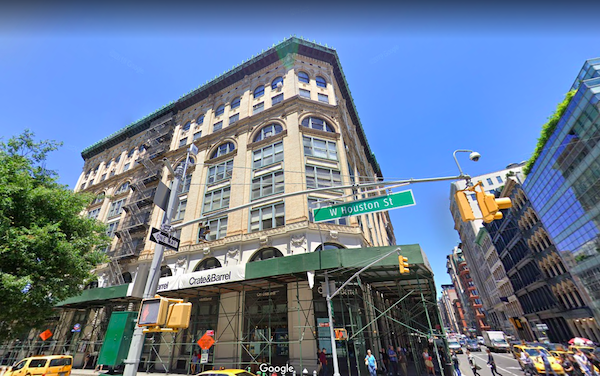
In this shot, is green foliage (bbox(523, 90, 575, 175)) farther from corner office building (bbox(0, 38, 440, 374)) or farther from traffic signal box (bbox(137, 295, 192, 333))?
traffic signal box (bbox(137, 295, 192, 333))

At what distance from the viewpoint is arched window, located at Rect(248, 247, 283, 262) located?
20.5 metres

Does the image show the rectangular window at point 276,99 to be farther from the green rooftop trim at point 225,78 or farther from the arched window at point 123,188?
the arched window at point 123,188

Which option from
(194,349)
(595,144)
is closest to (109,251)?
(194,349)

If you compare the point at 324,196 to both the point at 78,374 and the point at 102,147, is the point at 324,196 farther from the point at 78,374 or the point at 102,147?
the point at 102,147

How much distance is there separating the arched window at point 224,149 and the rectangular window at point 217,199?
4.67m

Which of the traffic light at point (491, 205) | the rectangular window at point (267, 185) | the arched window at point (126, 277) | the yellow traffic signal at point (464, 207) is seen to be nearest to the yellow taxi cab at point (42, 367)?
the arched window at point (126, 277)

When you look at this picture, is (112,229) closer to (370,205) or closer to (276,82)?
(276,82)

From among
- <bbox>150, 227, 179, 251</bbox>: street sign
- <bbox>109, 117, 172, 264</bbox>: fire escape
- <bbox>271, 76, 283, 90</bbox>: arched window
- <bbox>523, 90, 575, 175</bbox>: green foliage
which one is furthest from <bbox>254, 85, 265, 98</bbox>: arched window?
<bbox>523, 90, 575, 175</bbox>: green foliage

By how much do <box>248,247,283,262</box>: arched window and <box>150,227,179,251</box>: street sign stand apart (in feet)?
43.7

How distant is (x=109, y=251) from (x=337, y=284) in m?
27.2

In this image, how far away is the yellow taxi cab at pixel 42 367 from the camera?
15008 mm

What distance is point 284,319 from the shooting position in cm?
1862

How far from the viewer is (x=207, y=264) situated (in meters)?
22.4

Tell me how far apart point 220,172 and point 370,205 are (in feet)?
66.6
